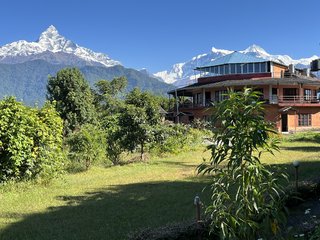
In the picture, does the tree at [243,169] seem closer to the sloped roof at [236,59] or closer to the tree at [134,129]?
the tree at [134,129]

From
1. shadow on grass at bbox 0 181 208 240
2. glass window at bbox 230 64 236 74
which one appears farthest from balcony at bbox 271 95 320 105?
shadow on grass at bbox 0 181 208 240

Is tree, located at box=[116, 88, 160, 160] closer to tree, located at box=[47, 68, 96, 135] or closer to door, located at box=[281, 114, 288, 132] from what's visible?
tree, located at box=[47, 68, 96, 135]

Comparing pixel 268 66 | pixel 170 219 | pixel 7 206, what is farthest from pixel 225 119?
pixel 268 66

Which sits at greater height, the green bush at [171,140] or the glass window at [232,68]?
the glass window at [232,68]

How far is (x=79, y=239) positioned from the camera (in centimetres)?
624

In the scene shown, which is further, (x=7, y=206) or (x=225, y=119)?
(x=7, y=206)

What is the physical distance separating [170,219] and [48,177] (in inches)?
197

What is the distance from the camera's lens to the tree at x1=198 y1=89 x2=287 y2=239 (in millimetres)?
3365

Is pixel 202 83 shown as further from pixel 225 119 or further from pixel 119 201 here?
pixel 225 119

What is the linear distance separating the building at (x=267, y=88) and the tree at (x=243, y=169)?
112 ft

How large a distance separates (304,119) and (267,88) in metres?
5.07

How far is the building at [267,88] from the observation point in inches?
1566

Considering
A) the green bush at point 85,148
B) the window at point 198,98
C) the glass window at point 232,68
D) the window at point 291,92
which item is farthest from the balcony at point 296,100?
the green bush at point 85,148

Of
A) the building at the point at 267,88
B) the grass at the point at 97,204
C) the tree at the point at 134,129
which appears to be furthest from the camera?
the building at the point at 267,88
